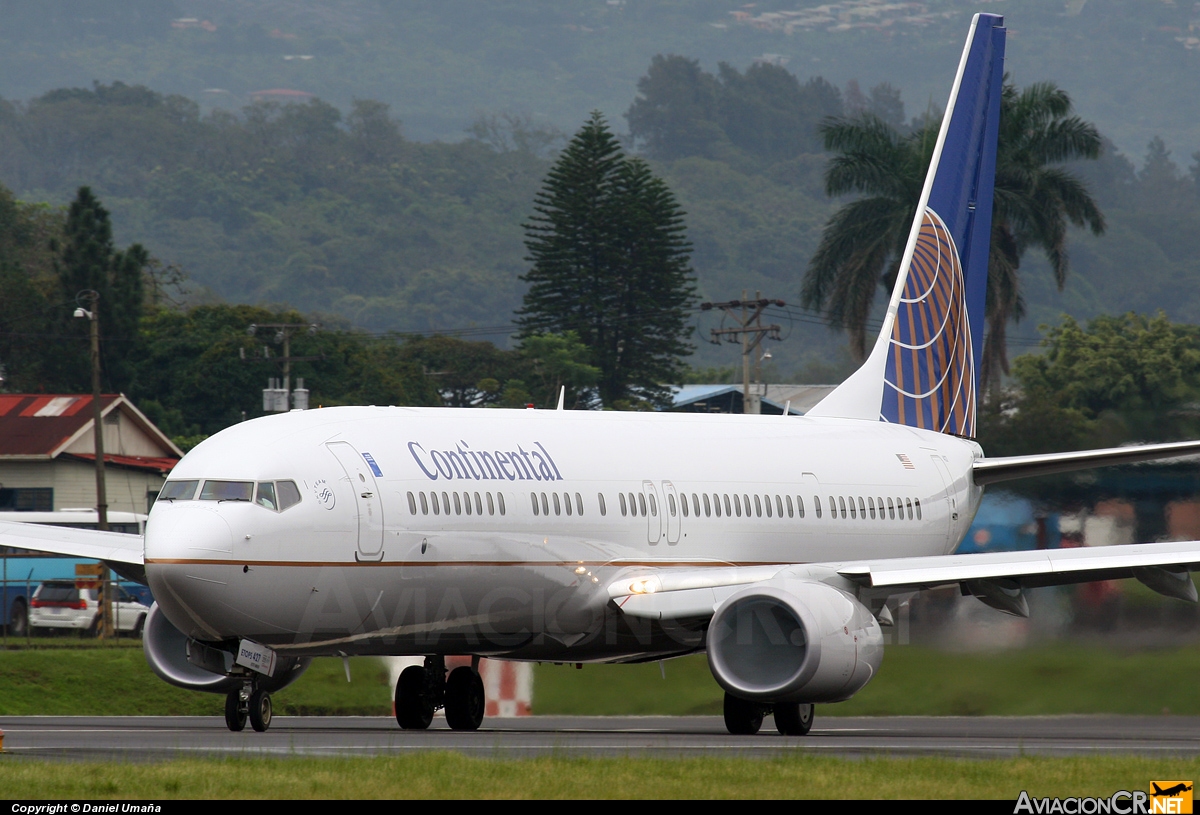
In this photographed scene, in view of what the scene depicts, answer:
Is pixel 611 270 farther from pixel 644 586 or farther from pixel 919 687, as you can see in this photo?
pixel 644 586

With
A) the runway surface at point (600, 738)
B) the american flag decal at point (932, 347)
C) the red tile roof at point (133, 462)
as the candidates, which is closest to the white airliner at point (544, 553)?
Answer: the runway surface at point (600, 738)

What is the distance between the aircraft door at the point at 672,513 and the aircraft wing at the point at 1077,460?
18.8 ft

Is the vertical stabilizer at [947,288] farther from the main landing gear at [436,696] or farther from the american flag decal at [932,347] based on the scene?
the main landing gear at [436,696]

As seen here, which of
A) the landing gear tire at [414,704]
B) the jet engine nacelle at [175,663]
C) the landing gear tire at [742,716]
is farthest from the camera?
the landing gear tire at [414,704]

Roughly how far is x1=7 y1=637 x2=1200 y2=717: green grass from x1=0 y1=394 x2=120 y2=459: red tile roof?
135 feet

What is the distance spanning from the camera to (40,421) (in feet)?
234

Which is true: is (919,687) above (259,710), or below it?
below

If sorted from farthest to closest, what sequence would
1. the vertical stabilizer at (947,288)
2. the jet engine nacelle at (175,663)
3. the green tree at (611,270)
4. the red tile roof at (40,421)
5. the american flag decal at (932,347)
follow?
the green tree at (611,270), the red tile roof at (40,421), the american flag decal at (932,347), the vertical stabilizer at (947,288), the jet engine nacelle at (175,663)

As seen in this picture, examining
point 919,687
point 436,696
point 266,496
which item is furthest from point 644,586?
point 919,687

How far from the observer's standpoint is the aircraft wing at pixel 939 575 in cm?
2112

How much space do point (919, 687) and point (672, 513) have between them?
249 inches

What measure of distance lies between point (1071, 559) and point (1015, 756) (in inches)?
190

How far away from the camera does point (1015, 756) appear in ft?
55.4

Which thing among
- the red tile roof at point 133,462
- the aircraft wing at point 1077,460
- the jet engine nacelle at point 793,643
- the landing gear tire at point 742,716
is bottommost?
the red tile roof at point 133,462
